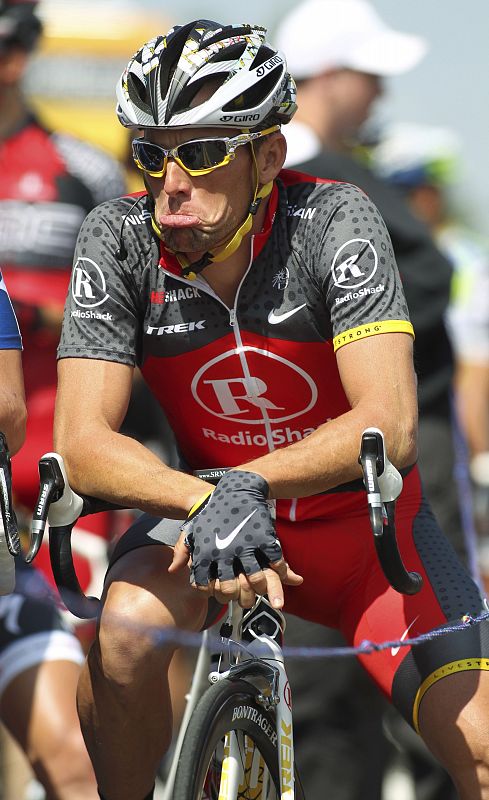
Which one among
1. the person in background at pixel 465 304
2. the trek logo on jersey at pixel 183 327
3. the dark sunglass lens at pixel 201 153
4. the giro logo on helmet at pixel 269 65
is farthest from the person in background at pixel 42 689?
the person in background at pixel 465 304

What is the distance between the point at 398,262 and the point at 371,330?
2.32 metres

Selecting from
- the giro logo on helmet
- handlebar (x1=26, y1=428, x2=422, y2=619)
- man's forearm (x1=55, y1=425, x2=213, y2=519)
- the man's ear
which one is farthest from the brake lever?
the giro logo on helmet

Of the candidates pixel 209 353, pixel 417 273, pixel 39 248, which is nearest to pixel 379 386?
pixel 209 353

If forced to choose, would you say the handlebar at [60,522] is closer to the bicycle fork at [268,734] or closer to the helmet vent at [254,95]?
the bicycle fork at [268,734]

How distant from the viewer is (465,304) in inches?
383

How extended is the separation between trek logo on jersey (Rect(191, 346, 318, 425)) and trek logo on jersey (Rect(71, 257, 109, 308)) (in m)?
0.35

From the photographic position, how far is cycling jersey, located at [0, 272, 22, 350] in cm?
414

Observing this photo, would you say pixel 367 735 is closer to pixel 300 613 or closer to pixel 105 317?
pixel 300 613

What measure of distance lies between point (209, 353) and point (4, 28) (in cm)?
291

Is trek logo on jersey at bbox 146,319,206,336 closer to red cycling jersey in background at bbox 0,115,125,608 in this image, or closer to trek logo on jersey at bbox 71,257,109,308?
trek logo on jersey at bbox 71,257,109,308

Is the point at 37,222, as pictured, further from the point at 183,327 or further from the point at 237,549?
the point at 237,549

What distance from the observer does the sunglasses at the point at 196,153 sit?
389 centimetres

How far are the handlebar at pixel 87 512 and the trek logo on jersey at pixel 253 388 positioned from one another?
1.48 feet

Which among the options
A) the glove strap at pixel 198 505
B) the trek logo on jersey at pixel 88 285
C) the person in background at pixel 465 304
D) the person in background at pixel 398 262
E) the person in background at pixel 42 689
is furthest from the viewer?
the person in background at pixel 465 304
